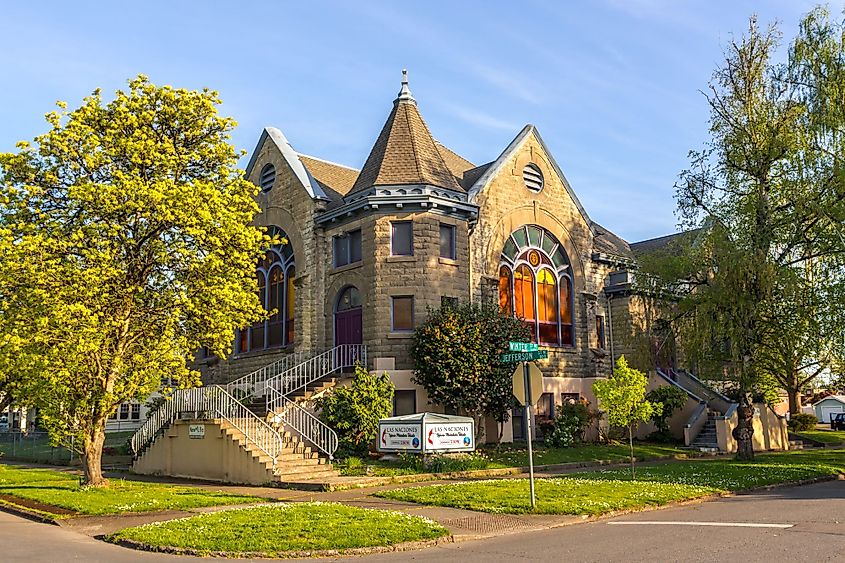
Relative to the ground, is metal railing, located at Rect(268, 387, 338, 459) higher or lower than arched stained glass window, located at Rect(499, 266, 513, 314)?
lower

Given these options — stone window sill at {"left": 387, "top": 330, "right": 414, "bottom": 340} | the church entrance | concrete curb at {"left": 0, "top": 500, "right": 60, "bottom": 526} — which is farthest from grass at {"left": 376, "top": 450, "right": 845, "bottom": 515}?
the church entrance

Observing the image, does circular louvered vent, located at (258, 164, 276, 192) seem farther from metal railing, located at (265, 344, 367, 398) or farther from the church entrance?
metal railing, located at (265, 344, 367, 398)

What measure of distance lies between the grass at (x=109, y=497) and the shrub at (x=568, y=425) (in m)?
13.6

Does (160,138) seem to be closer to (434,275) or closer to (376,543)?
(434,275)

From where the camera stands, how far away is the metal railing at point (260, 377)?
85.3 feet

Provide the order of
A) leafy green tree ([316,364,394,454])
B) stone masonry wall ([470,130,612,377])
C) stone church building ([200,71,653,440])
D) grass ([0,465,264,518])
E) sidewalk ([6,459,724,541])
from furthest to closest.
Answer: stone masonry wall ([470,130,612,377]), stone church building ([200,71,653,440]), leafy green tree ([316,364,394,454]), grass ([0,465,264,518]), sidewalk ([6,459,724,541])

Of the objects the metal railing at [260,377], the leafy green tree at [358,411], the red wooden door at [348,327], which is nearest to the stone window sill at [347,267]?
the red wooden door at [348,327]

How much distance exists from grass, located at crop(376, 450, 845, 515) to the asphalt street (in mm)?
1046

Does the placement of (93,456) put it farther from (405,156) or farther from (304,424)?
(405,156)

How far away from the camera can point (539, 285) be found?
3130 centimetres

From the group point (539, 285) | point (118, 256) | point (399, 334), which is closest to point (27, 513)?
point (118, 256)

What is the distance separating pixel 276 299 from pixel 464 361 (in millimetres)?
10292

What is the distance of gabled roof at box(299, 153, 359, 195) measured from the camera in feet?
105

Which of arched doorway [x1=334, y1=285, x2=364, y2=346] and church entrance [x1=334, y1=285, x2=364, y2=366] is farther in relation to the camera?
arched doorway [x1=334, y1=285, x2=364, y2=346]
